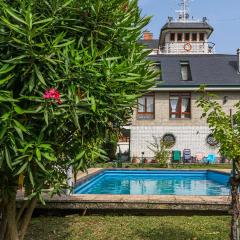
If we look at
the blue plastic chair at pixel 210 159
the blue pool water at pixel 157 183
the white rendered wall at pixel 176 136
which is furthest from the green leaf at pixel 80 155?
the white rendered wall at pixel 176 136

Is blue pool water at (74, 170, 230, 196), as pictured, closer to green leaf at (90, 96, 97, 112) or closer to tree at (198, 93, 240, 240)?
tree at (198, 93, 240, 240)

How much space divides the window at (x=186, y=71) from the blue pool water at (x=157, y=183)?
1134 cm

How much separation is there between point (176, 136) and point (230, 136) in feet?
81.9

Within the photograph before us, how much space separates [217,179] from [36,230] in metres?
12.8

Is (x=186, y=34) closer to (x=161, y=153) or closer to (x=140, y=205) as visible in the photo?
(x=161, y=153)

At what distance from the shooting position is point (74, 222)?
24.8ft

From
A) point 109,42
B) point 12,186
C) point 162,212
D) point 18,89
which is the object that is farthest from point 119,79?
point 162,212

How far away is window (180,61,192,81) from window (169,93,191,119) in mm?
1391

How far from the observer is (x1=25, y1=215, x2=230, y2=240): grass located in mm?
6465

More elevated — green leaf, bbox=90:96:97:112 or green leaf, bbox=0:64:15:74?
green leaf, bbox=0:64:15:74

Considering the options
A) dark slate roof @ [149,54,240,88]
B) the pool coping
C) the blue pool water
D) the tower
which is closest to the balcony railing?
the tower

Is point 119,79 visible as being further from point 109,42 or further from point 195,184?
point 195,184

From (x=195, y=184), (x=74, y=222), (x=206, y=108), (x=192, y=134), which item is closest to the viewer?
(x=206, y=108)

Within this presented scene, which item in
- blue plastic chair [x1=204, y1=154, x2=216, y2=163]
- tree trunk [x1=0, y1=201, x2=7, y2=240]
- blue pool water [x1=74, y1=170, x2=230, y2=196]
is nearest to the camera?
tree trunk [x1=0, y1=201, x2=7, y2=240]
